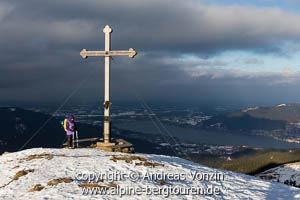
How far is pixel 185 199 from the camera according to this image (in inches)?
620

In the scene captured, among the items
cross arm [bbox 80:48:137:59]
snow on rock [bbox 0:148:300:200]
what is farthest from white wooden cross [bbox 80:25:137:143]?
snow on rock [bbox 0:148:300:200]

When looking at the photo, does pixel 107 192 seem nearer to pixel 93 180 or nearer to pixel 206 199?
pixel 93 180

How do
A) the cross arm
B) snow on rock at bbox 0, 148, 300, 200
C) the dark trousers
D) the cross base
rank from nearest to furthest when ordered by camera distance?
snow on rock at bbox 0, 148, 300, 200 → the dark trousers → the cross base → the cross arm

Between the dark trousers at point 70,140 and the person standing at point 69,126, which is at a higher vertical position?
the person standing at point 69,126

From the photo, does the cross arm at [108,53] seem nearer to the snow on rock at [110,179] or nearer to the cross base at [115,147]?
the cross base at [115,147]

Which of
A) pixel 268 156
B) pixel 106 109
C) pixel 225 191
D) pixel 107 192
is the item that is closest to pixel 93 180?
pixel 107 192

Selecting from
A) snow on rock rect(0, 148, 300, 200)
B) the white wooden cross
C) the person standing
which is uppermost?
the white wooden cross

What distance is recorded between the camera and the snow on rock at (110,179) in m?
15.7

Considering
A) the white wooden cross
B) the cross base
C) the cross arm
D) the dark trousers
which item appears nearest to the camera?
the dark trousers

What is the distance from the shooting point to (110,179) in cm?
1747

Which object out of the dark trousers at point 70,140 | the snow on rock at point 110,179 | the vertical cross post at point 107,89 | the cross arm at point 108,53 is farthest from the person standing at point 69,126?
the cross arm at point 108,53

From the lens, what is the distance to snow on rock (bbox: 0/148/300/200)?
1566 centimetres

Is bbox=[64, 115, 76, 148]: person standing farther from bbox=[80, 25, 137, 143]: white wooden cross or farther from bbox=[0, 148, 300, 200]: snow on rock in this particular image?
bbox=[80, 25, 137, 143]: white wooden cross

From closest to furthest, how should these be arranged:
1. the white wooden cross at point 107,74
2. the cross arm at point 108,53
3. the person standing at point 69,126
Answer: the person standing at point 69,126 → the cross arm at point 108,53 → the white wooden cross at point 107,74
